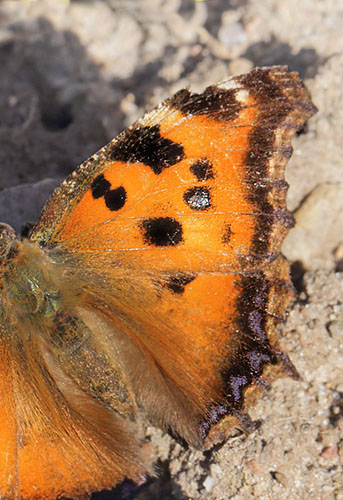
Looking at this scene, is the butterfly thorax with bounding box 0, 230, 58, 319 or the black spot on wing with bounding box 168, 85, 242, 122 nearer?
the black spot on wing with bounding box 168, 85, 242, 122

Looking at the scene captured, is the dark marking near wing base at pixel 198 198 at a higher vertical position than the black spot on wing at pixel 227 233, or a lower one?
higher

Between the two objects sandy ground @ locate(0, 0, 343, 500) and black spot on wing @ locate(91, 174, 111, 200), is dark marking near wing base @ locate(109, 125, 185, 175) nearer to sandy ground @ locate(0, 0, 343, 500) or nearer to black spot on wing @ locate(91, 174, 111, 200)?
black spot on wing @ locate(91, 174, 111, 200)

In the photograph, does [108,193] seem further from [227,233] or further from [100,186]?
[227,233]

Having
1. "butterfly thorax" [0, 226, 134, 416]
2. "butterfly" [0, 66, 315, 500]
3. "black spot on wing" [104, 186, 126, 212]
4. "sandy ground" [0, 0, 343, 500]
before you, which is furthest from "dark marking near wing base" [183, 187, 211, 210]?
"sandy ground" [0, 0, 343, 500]

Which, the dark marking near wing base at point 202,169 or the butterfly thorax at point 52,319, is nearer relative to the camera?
the dark marking near wing base at point 202,169

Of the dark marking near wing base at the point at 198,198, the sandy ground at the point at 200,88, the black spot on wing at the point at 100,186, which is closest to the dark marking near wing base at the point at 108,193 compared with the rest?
the black spot on wing at the point at 100,186

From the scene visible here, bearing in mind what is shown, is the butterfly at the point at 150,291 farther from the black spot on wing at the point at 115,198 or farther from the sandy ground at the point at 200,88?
the sandy ground at the point at 200,88
